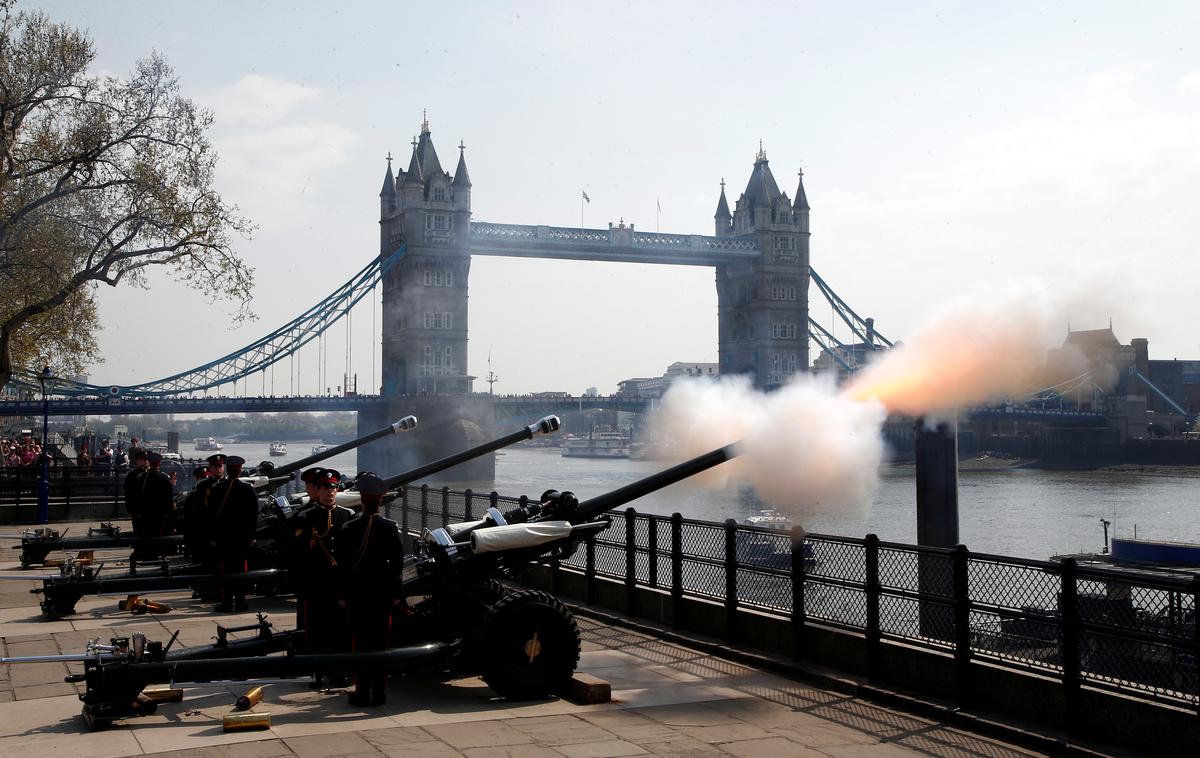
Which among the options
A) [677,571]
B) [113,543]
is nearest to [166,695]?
[677,571]

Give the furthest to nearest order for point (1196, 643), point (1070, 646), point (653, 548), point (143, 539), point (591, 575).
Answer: point (143, 539) < point (591, 575) < point (653, 548) < point (1070, 646) < point (1196, 643)

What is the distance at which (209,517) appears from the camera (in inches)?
483

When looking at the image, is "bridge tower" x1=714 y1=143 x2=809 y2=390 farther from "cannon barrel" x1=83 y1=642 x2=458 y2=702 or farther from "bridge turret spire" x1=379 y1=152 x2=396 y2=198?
"cannon barrel" x1=83 y1=642 x2=458 y2=702

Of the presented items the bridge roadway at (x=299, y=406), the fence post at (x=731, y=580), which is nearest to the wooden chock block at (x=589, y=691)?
the fence post at (x=731, y=580)

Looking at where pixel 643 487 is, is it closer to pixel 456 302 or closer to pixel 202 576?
pixel 202 576

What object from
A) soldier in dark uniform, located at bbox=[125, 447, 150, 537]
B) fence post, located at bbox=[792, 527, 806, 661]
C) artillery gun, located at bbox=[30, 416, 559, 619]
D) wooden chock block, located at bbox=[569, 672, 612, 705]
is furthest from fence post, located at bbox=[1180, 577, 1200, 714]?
soldier in dark uniform, located at bbox=[125, 447, 150, 537]

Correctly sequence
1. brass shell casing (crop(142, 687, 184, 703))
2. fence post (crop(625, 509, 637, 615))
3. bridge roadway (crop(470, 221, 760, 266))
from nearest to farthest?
brass shell casing (crop(142, 687, 184, 703))
fence post (crop(625, 509, 637, 615))
bridge roadway (crop(470, 221, 760, 266))

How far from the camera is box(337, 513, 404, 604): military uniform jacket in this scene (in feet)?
27.1

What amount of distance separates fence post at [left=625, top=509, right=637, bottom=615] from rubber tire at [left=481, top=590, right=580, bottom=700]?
13.4 feet

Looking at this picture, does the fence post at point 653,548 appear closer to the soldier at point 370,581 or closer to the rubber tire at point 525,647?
the rubber tire at point 525,647

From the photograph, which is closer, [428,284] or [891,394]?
[891,394]

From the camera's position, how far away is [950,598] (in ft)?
28.5

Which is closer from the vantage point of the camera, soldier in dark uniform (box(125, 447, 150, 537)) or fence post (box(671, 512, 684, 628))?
Answer: fence post (box(671, 512, 684, 628))

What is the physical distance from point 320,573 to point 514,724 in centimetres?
191
